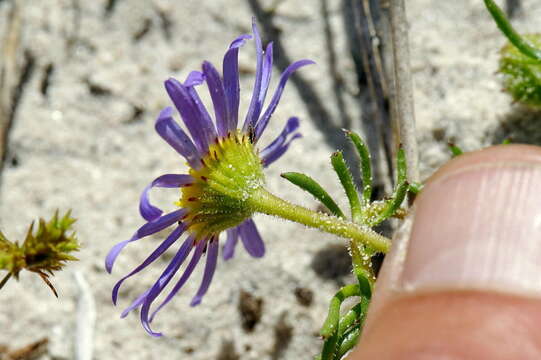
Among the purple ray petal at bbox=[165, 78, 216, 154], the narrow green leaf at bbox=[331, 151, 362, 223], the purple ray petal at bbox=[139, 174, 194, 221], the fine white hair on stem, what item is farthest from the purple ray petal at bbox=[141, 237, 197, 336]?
the fine white hair on stem

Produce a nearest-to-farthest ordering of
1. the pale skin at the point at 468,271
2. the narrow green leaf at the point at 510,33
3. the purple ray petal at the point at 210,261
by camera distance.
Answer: the pale skin at the point at 468,271 → the narrow green leaf at the point at 510,33 → the purple ray petal at the point at 210,261

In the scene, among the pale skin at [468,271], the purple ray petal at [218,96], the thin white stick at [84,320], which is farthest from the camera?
the thin white stick at [84,320]

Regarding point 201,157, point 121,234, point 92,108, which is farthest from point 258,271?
point 92,108

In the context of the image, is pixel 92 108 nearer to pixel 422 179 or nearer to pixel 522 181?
pixel 422 179

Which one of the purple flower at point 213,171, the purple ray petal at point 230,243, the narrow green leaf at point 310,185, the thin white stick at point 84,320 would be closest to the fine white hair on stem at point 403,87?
the narrow green leaf at point 310,185

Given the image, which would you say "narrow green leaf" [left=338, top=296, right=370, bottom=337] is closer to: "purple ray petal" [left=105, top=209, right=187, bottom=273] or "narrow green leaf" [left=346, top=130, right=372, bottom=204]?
"narrow green leaf" [left=346, top=130, right=372, bottom=204]

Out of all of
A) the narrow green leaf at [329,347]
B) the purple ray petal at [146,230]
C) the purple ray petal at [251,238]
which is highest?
the purple ray petal at [146,230]

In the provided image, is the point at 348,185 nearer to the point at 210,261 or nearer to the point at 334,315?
the point at 334,315

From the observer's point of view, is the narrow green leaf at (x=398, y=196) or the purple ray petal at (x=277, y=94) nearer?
the narrow green leaf at (x=398, y=196)

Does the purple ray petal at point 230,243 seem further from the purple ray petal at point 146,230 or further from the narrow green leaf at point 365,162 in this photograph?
the narrow green leaf at point 365,162
